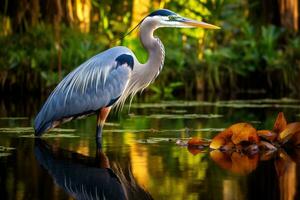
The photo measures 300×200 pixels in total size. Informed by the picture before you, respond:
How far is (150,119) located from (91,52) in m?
5.51

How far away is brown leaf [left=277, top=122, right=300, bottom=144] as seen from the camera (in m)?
9.02

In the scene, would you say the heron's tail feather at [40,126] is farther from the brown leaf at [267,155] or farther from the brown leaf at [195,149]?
the brown leaf at [267,155]

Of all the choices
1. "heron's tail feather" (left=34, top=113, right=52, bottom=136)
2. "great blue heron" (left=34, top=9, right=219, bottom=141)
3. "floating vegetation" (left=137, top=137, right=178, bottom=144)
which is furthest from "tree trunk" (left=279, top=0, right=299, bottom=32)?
"heron's tail feather" (left=34, top=113, right=52, bottom=136)

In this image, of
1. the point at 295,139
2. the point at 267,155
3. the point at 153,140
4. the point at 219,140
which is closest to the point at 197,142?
the point at 219,140

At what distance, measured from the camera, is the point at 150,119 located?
12.2m

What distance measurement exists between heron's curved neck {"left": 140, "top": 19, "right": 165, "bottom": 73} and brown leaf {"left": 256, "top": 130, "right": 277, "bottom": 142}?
5.33ft

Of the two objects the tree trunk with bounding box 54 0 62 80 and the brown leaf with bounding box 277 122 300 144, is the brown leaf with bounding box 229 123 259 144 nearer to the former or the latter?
the brown leaf with bounding box 277 122 300 144

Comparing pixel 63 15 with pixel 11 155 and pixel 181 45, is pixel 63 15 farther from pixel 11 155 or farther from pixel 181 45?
pixel 11 155

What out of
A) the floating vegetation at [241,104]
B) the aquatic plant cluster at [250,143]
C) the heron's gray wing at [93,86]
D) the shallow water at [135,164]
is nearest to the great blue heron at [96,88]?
A: the heron's gray wing at [93,86]

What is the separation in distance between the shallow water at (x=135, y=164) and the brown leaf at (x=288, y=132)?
0.88 ft

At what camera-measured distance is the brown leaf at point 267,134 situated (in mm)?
9034

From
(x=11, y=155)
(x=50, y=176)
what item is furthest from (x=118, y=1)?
(x=50, y=176)

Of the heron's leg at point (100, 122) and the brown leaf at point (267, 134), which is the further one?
the heron's leg at point (100, 122)

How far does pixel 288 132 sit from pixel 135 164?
1756 mm
